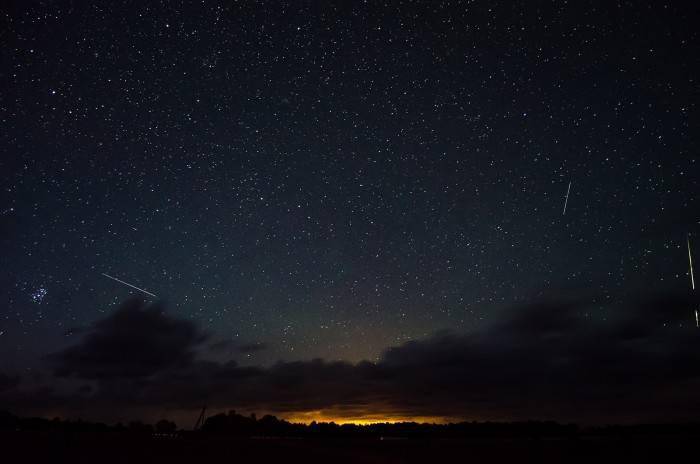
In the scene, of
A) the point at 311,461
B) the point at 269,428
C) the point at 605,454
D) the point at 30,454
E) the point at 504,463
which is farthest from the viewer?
the point at 269,428

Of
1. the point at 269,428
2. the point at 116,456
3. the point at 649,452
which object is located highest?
the point at 116,456

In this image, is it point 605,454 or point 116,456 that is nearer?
point 116,456

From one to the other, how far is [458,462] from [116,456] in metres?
24.7

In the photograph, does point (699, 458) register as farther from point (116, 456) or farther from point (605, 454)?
point (116, 456)

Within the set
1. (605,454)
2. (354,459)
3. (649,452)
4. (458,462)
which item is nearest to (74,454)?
(354,459)

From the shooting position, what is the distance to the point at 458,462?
37562 mm

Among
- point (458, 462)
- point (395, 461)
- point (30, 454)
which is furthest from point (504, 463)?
point (30, 454)

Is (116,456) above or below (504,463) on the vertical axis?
above

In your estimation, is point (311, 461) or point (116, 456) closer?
point (116, 456)

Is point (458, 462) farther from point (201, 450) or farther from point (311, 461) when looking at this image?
point (201, 450)

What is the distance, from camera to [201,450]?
3841 cm

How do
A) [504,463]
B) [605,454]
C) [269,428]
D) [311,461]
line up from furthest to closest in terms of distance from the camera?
[269,428] → [605,454] → [504,463] → [311,461]

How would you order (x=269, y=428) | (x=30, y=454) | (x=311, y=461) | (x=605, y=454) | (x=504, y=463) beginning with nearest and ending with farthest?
1. (x=30, y=454)
2. (x=311, y=461)
3. (x=504, y=463)
4. (x=605, y=454)
5. (x=269, y=428)

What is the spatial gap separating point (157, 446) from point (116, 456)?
9528 millimetres
